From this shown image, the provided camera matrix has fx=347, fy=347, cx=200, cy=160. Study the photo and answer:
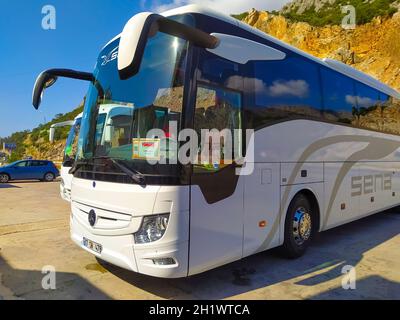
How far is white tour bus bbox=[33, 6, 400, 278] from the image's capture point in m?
3.72

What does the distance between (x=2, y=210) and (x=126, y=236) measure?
8.45 metres

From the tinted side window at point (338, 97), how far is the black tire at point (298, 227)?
1715 mm

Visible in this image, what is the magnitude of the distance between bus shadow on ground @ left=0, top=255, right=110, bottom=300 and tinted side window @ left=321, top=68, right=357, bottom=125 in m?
4.78

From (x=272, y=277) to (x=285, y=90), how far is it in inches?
109

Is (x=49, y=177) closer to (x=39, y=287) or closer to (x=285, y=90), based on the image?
(x=39, y=287)

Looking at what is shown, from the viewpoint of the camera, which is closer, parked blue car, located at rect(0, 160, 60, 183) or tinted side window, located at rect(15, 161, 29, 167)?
parked blue car, located at rect(0, 160, 60, 183)

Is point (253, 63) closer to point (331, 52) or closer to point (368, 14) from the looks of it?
point (331, 52)

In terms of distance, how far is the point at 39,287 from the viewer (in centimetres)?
441

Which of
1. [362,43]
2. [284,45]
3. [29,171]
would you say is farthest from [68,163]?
[362,43]

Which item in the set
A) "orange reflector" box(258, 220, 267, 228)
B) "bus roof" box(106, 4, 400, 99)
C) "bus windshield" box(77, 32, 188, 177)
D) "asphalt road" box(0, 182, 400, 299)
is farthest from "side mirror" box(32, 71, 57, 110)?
"orange reflector" box(258, 220, 267, 228)

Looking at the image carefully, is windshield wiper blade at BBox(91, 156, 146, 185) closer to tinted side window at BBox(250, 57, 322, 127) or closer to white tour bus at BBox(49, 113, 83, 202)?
tinted side window at BBox(250, 57, 322, 127)

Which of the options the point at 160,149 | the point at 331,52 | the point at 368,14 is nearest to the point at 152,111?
the point at 160,149

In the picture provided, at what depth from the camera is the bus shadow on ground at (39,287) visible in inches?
163

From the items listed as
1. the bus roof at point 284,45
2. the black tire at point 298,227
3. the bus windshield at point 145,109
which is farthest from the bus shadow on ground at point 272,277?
the bus roof at point 284,45
